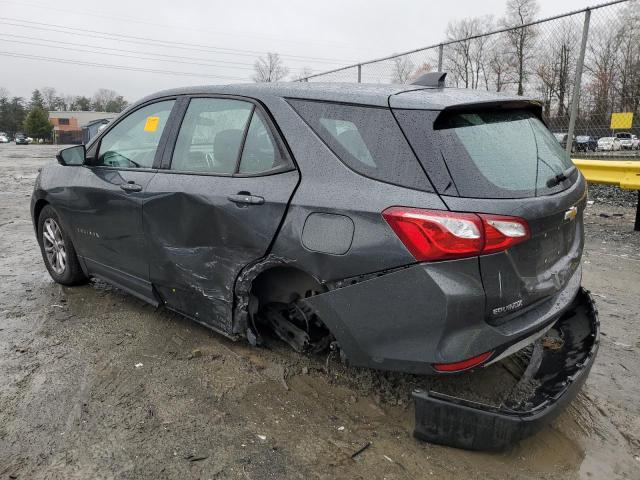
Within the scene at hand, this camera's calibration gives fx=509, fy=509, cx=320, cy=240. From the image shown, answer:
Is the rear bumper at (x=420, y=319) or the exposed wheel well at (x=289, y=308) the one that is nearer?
the rear bumper at (x=420, y=319)

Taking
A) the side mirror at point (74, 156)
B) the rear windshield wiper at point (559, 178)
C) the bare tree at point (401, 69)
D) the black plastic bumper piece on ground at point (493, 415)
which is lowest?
the black plastic bumper piece on ground at point (493, 415)

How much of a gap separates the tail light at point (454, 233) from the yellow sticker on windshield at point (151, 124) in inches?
85.9

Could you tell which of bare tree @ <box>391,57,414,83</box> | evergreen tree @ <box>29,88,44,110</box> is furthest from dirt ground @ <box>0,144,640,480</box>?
evergreen tree @ <box>29,88,44,110</box>

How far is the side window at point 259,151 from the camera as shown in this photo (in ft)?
9.05

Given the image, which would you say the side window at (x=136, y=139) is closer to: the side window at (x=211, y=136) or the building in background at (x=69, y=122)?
the side window at (x=211, y=136)

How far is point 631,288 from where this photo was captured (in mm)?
4645

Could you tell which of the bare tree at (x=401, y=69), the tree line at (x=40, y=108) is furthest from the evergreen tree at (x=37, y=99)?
the bare tree at (x=401, y=69)

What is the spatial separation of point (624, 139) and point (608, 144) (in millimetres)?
458

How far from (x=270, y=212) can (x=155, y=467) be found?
131cm

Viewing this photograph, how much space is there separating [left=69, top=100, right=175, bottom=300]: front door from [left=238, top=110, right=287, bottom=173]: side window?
0.86 meters

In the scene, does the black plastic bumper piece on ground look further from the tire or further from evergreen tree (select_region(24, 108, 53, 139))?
evergreen tree (select_region(24, 108, 53, 139))

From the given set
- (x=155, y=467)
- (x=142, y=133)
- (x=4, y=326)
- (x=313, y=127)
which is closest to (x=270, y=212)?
(x=313, y=127)

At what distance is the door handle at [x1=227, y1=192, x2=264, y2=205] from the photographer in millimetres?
2711

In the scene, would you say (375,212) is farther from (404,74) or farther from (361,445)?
(404,74)
